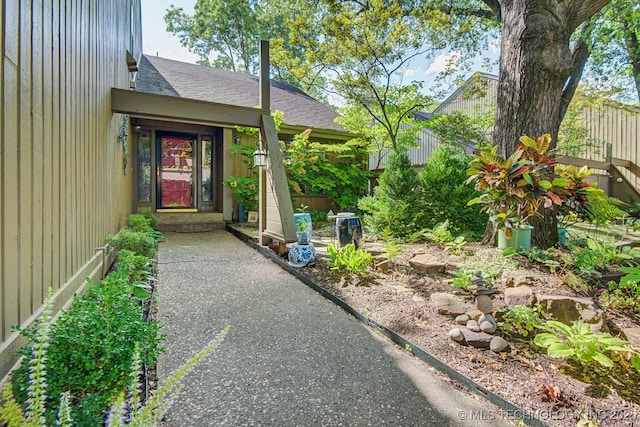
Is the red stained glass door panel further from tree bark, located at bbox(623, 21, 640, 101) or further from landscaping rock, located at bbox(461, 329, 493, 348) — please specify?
tree bark, located at bbox(623, 21, 640, 101)

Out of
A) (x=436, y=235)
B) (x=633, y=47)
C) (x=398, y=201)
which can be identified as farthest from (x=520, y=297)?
(x=633, y=47)

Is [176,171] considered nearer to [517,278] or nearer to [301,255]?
[301,255]

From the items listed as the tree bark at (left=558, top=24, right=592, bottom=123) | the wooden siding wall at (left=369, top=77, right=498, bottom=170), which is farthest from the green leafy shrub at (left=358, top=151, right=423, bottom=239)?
the wooden siding wall at (left=369, top=77, right=498, bottom=170)

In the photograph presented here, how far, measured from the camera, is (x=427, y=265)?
3.89m

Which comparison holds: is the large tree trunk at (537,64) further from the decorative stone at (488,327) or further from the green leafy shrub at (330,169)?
the green leafy shrub at (330,169)

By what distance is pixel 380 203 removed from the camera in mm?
5930

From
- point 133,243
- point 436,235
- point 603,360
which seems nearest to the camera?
point 603,360

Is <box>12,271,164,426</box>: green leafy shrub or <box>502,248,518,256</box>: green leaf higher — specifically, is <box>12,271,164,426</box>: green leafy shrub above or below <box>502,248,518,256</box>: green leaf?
below

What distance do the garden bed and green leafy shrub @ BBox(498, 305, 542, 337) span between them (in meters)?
0.08

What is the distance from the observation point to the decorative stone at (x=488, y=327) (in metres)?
2.34

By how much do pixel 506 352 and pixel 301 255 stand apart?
108 inches

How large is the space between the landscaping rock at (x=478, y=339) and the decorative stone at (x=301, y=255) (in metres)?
2.44

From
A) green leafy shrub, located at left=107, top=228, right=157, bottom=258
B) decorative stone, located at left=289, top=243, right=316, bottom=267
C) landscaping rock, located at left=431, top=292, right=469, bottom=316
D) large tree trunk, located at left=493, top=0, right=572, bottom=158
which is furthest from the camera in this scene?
decorative stone, located at left=289, top=243, right=316, bottom=267

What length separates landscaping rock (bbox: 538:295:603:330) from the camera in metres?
2.30
